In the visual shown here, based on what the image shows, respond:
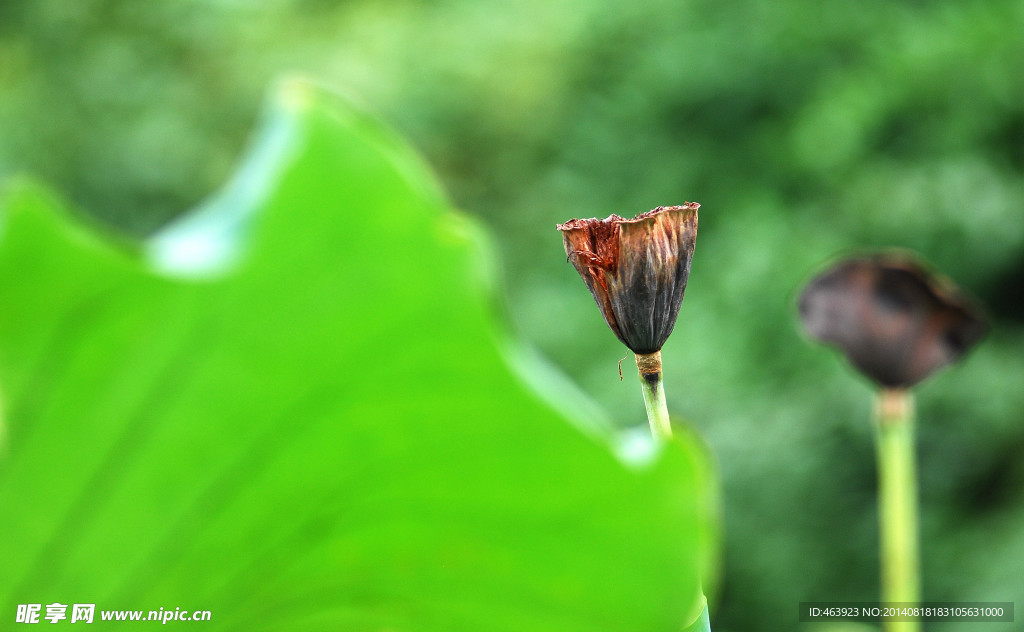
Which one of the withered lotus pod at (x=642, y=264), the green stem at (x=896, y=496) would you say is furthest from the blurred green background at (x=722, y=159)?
the withered lotus pod at (x=642, y=264)

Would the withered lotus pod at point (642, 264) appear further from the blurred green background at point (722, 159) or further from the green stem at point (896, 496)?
the blurred green background at point (722, 159)

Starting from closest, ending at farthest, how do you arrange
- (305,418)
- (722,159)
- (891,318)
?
(305,418) → (891,318) → (722,159)

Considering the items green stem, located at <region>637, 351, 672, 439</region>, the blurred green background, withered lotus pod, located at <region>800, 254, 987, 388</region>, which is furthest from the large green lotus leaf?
the blurred green background

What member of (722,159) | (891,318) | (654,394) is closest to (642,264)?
(654,394)

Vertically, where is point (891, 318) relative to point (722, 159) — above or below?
below

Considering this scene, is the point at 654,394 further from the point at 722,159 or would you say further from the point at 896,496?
the point at 722,159

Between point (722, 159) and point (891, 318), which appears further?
point (722, 159)
